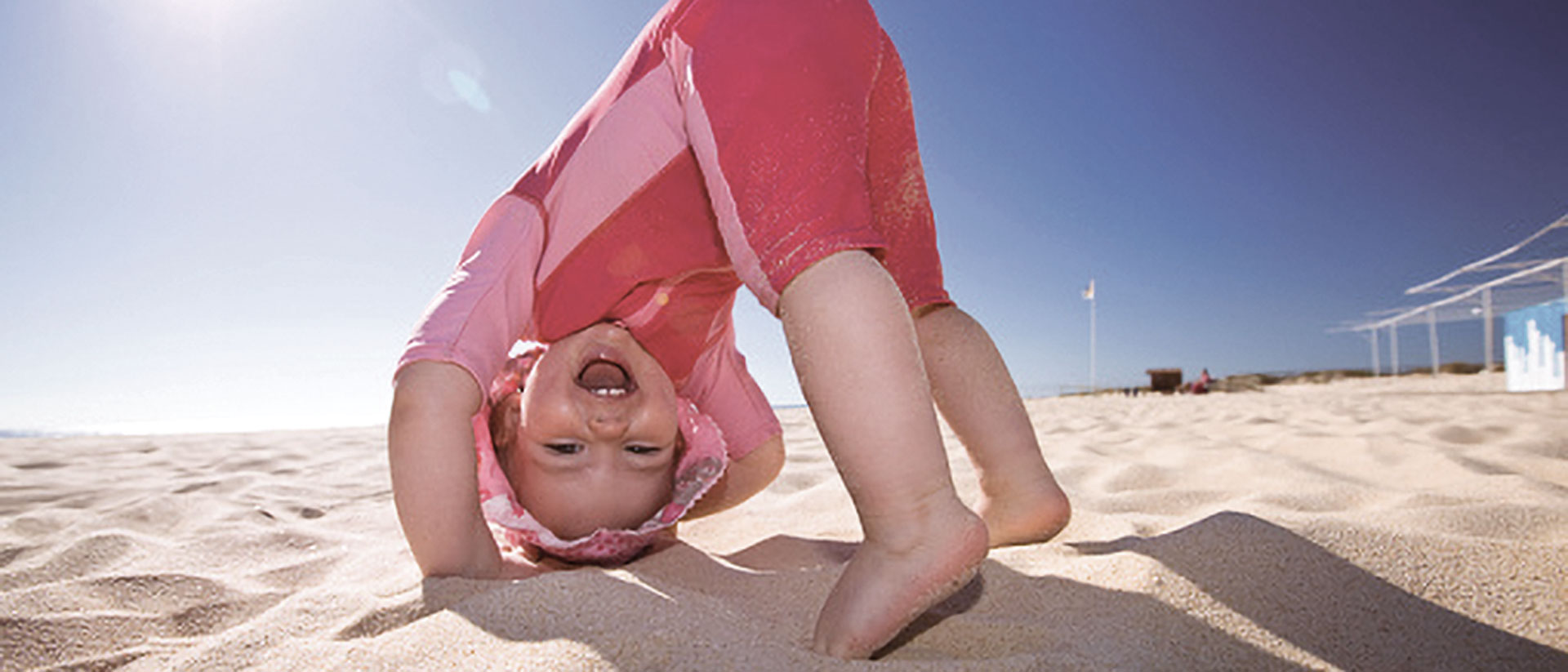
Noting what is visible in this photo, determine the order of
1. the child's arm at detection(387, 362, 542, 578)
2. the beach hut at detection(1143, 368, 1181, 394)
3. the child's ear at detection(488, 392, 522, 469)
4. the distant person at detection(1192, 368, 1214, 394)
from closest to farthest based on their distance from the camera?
Result: the child's arm at detection(387, 362, 542, 578)
the child's ear at detection(488, 392, 522, 469)
the distant person at detection(1192, 368, 1214, 394)
the beach hut at detection(1143, 368, 1181, 394)

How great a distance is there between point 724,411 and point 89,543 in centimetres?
152

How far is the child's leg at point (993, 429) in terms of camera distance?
145 centimetres

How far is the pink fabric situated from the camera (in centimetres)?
159

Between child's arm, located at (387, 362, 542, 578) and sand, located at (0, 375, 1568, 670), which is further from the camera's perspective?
child's arm, located at (387, 362, 542, 578)

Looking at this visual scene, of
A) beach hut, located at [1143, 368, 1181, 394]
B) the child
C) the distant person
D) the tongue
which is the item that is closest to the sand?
the child

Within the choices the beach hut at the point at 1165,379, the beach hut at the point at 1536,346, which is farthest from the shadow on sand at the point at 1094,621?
the beach hut at the point at 1165,379

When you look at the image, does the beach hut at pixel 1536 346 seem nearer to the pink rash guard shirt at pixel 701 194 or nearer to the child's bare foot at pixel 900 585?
the pink rash guard shirt at pixel 701 194

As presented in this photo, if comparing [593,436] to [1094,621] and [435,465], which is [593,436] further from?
[1094,621]

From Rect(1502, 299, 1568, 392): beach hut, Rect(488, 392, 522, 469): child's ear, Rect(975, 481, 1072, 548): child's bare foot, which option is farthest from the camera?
Rect(1502, 299, 1568, 392): beach hut

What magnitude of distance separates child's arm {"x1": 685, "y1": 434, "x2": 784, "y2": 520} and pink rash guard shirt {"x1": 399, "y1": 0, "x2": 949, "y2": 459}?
31 centimetres

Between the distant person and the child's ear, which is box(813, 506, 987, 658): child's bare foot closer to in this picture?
the child's ear

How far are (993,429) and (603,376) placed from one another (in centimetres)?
85

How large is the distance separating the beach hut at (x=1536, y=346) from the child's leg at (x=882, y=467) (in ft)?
34.1

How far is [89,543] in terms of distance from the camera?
5.67 ft
